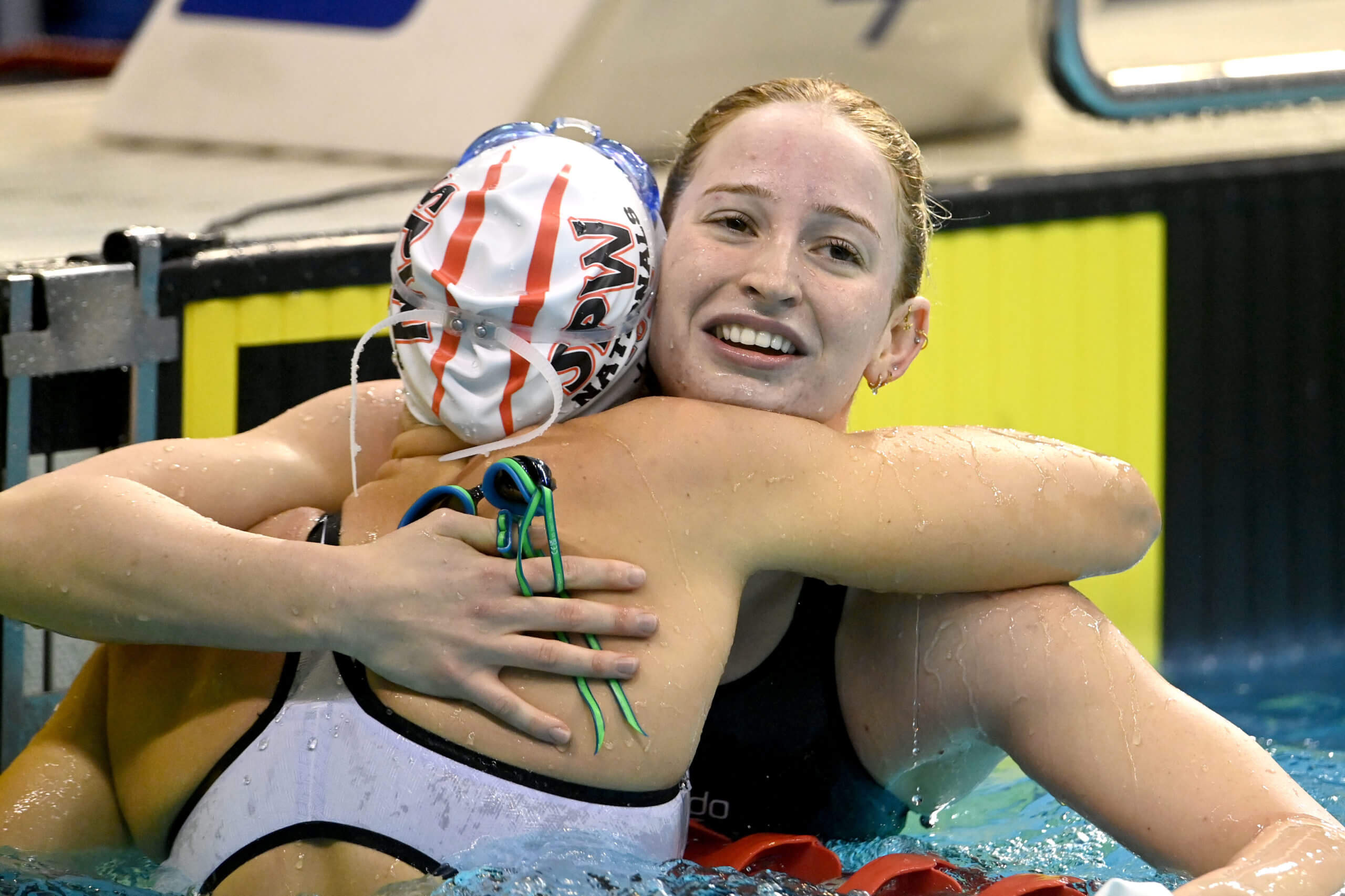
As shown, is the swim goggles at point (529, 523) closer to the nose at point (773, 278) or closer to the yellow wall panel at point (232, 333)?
the nose at point (773, 278)

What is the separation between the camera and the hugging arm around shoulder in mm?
1562

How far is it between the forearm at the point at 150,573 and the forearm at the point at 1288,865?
84 centimetres

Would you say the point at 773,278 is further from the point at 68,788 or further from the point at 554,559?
the point at 68,788

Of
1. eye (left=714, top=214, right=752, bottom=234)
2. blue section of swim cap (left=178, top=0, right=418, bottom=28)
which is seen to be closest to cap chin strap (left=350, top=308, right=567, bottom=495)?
eye (left=714, top=214, right=752, bottom=234)

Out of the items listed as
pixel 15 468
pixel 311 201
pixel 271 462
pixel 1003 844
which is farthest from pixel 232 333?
pixel 1003 844

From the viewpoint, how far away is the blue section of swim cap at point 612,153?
1664mm

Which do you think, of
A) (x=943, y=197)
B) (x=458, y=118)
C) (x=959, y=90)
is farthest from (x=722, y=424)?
(x=959, y=90)

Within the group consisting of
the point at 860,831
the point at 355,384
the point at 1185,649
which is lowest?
the point at 1185,649

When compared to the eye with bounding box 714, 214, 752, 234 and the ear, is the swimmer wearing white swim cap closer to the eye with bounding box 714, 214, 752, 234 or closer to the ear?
the eye with bounding box 714, 214, 752, 234

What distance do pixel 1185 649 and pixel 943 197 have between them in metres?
1.14

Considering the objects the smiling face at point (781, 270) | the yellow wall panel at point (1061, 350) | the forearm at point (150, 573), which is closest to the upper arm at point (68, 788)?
the forearm at point (150, 573)

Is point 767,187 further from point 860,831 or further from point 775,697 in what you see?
point 860,831

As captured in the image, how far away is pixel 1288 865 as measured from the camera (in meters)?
1.44

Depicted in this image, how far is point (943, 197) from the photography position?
3.11 metres
